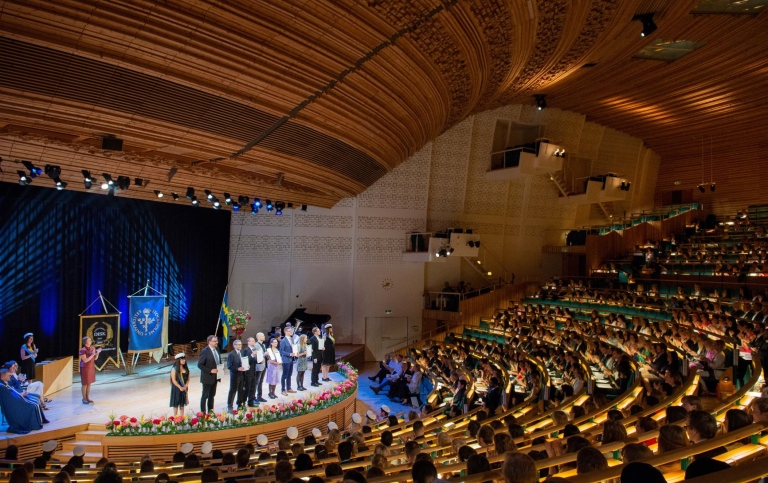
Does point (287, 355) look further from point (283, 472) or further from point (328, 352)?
point (283, 472)

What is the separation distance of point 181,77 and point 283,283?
12.4 meters

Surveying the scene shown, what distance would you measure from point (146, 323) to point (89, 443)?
18.5 feet

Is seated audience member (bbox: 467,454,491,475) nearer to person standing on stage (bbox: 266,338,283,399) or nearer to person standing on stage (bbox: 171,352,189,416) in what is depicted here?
person standing on stage (bbox: 171,352,189,416)

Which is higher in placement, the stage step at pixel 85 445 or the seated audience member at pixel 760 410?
A: the seated audience member at pixel 760 410

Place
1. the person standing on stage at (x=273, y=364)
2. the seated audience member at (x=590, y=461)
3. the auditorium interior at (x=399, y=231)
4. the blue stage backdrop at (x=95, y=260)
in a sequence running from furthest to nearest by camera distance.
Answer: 1. the blue stage backdrop at (x=95, y=260)
2. the person standing on stage at (x=273, y=364)
3. the auditorium interior at (x=399, y=231)
4. the seated audience member at (x=590, y=461)

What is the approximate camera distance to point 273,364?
12.0m

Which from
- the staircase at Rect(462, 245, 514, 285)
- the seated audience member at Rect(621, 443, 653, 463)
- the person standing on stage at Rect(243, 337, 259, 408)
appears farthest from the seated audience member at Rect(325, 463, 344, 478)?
the staircase at Rect(462, 245, 514, 285)

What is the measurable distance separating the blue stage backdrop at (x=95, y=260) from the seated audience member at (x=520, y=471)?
12792 millimetres

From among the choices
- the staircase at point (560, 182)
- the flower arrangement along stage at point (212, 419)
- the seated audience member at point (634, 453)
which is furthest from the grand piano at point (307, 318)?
the seated audience member at point (634, 453)

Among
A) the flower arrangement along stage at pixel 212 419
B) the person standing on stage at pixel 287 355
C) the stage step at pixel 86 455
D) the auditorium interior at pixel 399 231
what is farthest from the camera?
the person standing on stage at pixel 287 355

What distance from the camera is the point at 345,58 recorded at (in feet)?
25.1

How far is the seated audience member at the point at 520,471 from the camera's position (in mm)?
2654

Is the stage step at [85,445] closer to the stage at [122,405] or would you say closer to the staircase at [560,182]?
the stage at [122,405]

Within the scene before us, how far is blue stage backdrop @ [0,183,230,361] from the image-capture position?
13.2m
